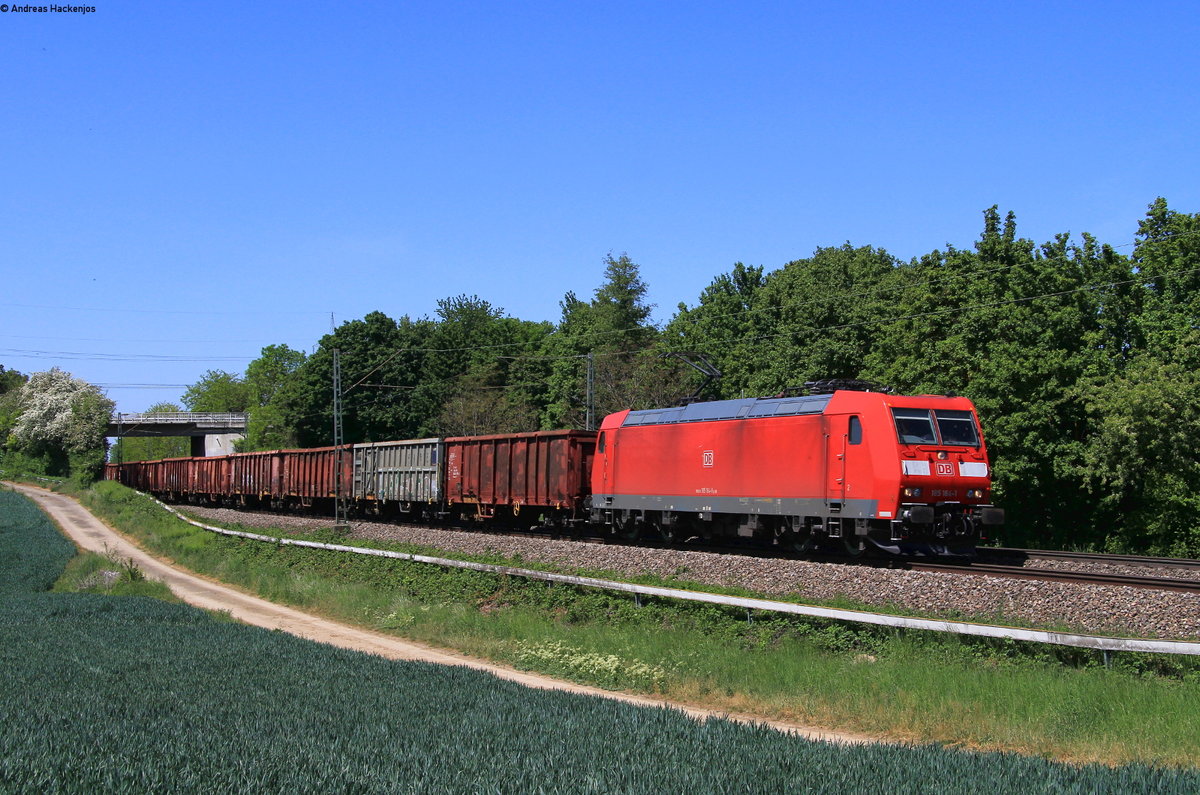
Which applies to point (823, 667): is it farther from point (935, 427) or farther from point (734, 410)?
point (734, 410)

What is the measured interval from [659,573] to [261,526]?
76.1 ft

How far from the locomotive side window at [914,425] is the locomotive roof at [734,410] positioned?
5.23 feet

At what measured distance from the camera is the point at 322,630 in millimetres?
20172

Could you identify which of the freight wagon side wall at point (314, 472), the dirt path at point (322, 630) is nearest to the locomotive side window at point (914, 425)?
the dirt path at point (322, 630)

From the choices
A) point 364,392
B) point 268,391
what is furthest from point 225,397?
point 364,392

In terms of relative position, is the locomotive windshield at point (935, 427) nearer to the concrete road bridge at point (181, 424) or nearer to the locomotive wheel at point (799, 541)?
the locomotive wheel at point (799, 541)

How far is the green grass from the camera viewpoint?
956cm

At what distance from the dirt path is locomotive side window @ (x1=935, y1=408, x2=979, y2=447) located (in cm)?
995

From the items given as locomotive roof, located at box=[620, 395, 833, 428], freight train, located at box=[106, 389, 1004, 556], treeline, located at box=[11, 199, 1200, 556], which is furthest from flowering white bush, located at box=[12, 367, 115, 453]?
locomotive roof, located at box=[620, 395, 833, 428]

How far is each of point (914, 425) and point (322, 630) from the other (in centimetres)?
1238

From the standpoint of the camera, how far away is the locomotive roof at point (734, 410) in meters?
21.2

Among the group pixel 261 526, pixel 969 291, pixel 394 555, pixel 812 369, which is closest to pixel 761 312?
pixel 812 369

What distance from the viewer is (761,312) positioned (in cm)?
5331

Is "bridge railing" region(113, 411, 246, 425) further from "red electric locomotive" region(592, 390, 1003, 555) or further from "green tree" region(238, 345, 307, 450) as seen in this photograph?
"red electric locomotive" region(592, 390, 1003, 555)
